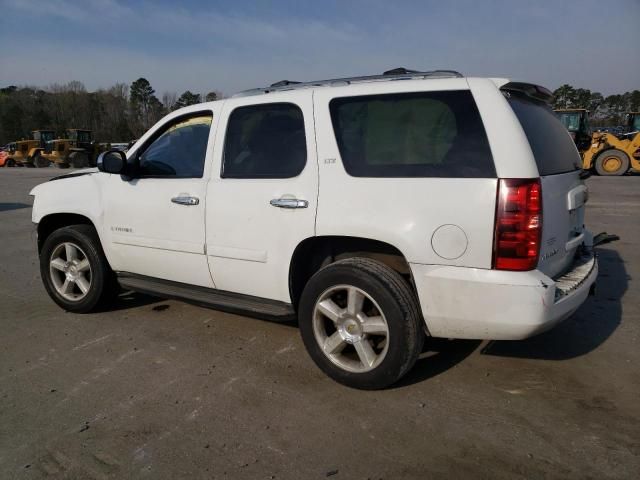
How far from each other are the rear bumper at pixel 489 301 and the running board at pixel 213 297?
41.4 inches

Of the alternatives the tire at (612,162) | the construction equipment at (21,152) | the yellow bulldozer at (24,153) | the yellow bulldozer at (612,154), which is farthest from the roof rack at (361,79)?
the construction equipment at (21,152)

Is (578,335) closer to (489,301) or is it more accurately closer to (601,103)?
(489,301)

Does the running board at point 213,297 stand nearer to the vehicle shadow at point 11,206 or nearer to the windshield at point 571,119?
the vehicle shadow at point 11,206

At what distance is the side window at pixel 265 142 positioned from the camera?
3.32m

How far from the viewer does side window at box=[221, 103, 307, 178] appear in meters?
3.32

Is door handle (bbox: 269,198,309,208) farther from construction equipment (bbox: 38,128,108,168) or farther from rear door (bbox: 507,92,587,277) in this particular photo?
construction equipment (bbox: 38,128,108,168)

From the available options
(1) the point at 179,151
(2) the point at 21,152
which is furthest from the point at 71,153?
(1) the point at 179,151

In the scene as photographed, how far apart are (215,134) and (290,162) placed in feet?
2.43

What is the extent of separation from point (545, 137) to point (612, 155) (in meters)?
17.8

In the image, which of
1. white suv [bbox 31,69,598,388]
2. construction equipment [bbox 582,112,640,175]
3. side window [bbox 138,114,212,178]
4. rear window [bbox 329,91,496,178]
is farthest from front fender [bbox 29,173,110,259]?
construction equipment [bbox 582,112,640,175]

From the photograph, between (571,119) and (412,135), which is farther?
(571,119)

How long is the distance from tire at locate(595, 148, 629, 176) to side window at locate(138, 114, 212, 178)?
728 inches

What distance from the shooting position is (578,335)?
3895 mm

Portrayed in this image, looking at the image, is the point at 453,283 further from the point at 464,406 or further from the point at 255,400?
the point at 255,400
